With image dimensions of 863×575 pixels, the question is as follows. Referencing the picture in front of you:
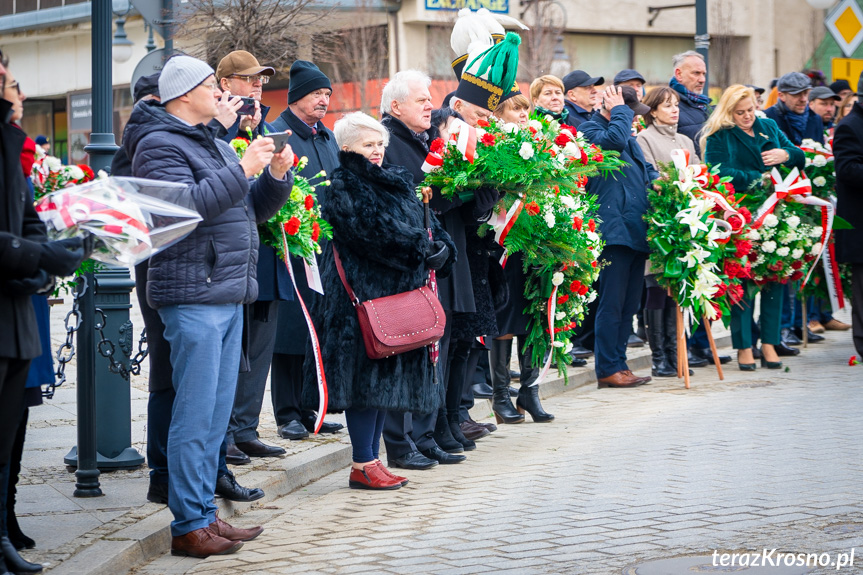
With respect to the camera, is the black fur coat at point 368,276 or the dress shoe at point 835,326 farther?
the dress shoe at point 835,326

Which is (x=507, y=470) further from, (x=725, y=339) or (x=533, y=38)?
(x=533, y=38)

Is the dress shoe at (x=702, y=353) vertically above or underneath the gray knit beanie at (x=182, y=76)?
underneath

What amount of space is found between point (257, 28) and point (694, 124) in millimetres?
6329

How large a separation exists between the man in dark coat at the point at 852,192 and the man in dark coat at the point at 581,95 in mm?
2154

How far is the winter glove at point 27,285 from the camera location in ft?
14.9

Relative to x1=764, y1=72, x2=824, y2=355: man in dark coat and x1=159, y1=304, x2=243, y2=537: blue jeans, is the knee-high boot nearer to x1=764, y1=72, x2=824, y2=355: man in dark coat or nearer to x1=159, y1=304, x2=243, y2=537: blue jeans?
x1=159, y1=304, x2=243, y2=537: blue jeans

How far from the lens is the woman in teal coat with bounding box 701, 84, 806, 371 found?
10961 mm

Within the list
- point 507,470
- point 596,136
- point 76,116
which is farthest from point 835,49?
point 507,470

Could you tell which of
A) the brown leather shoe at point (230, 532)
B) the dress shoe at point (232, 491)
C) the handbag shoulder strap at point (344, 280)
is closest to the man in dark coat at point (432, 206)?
the handbag shoulder strap at point (344, 280)

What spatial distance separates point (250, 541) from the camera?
5.85 m

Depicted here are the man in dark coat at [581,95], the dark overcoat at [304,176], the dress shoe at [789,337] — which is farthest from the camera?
the dress shoe at [789,337]

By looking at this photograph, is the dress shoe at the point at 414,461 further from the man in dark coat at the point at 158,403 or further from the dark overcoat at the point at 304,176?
the man in dark coat at the point at 158,403

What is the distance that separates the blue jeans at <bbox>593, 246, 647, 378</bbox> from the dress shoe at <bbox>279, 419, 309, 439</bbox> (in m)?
3.29

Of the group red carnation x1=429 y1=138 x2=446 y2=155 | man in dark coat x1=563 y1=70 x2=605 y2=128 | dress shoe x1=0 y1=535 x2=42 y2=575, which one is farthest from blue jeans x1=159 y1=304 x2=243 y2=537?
man in dark coat x1=563 y1=70 x2=605 y2=128
